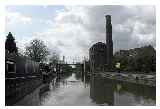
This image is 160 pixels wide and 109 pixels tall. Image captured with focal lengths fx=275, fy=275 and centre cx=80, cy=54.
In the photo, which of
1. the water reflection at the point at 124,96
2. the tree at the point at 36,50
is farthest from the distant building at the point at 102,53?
the water reflection at the point at 124,96

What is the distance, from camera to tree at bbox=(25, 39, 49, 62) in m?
32.1

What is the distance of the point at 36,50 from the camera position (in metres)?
32.6

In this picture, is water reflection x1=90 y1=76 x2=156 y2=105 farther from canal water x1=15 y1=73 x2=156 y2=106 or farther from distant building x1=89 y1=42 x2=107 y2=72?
distant building x1=89 y1=42 x2=107 y2=72

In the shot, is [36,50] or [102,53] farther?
[102,53]

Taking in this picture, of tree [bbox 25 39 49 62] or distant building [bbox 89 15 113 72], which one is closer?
tree [bbox 25 39 49 62]

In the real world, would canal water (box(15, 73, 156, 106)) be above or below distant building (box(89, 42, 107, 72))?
below

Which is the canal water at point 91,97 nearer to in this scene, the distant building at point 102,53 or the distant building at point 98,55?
the distant building at point 102,53

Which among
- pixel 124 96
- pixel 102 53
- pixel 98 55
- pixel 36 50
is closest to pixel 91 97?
pixel 124 96

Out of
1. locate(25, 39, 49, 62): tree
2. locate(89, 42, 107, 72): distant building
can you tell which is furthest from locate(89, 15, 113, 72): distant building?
locate(25, 39, 49, 62): tree

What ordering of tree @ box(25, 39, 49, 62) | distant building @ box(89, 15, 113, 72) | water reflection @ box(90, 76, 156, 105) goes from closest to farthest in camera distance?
1. water reflection @ box(90, 76, 156, 105)
2. tree @ box(25, 39, 49, 62)
3. distant building @ box(89, 15, 113, 72)

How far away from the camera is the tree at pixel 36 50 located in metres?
32.1

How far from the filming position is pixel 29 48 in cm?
3216

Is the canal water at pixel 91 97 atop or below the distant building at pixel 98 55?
below

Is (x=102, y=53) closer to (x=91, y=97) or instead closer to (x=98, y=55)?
(x=98, y=55)
